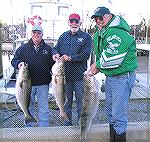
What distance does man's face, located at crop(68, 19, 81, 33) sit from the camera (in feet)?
15.6

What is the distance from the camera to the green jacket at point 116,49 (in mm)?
4211

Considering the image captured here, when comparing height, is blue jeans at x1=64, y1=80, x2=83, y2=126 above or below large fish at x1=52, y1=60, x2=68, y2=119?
below

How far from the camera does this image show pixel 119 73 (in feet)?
14.4

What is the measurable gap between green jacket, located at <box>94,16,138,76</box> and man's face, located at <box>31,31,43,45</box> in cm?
84

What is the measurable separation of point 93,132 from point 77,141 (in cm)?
24

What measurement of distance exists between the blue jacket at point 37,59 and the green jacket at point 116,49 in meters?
0.87

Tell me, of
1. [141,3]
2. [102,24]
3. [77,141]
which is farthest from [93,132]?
[141,3]

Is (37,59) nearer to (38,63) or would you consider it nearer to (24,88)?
(38,63)

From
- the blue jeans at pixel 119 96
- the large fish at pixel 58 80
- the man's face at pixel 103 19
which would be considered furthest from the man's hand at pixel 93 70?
the man's face at pixel 103 19

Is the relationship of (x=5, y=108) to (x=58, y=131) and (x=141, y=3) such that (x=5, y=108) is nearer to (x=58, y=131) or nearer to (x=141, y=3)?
(x=58, y=131)

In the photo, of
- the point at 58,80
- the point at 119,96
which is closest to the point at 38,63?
the point at 58,80

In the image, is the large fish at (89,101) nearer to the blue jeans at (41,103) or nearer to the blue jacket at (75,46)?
the blue jacket at (75,46)

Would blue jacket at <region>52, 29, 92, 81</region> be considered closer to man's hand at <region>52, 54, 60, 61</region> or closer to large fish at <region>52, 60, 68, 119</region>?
man's hand at <region>52, 54, 60, 61</region>

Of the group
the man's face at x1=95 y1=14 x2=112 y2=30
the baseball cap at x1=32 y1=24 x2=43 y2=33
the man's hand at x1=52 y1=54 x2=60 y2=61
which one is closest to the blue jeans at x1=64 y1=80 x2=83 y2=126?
the man's hand at x1=52 y1=54 x2=60 y2=61
